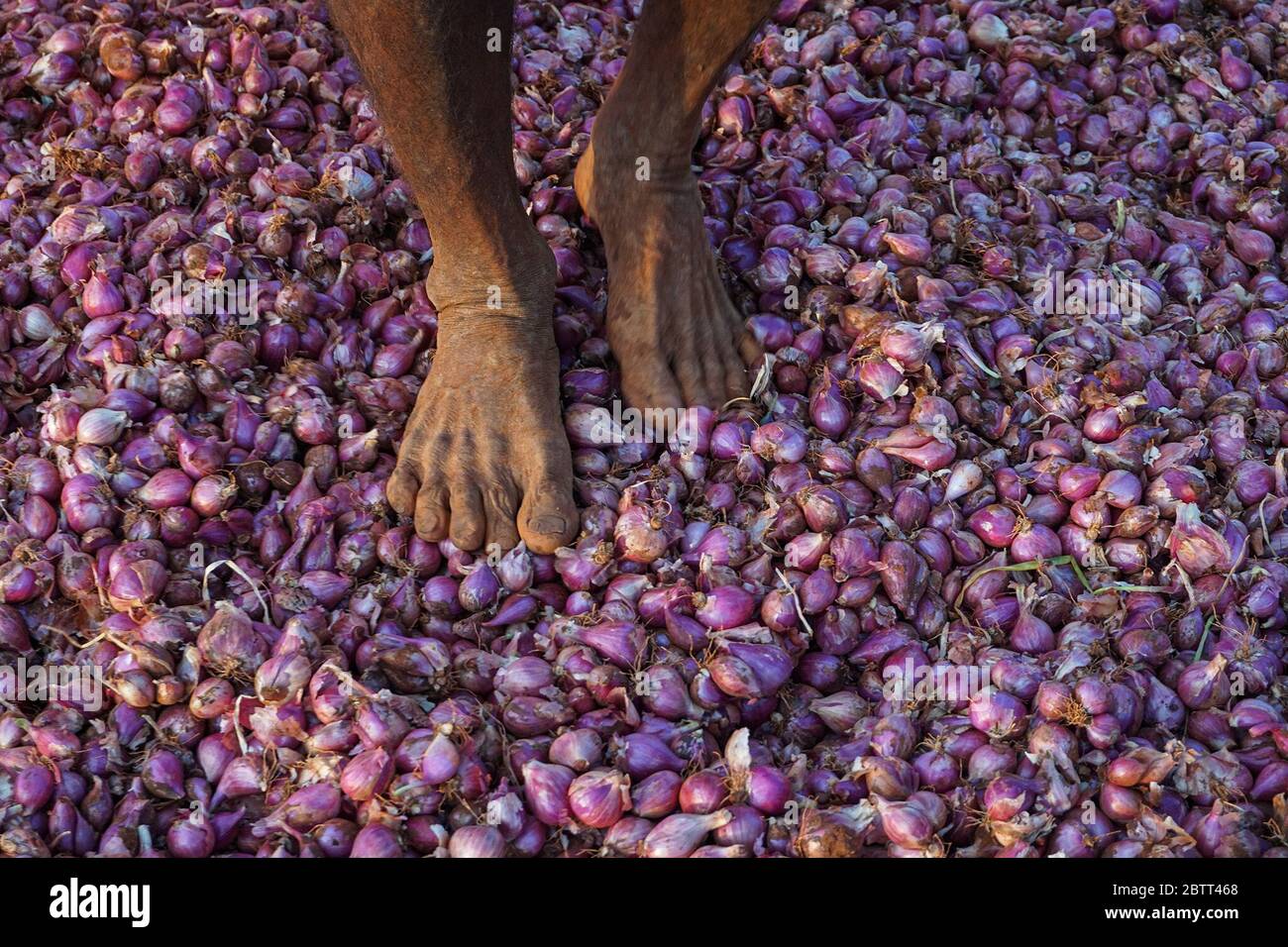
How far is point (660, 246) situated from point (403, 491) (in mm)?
604

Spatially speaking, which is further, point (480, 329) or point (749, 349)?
point (749, 349)

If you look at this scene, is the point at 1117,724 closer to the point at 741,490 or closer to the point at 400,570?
the point at 741,490

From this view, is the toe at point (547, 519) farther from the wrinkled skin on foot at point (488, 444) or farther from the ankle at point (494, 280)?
the ankle at point (494, 280)

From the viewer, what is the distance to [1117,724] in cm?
146

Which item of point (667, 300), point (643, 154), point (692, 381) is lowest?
point (692, 381)

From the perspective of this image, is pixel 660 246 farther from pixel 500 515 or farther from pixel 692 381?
pixel 500 515

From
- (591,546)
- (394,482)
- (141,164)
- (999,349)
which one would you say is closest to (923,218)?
(999,349)

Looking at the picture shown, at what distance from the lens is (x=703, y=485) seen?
70.7 inches

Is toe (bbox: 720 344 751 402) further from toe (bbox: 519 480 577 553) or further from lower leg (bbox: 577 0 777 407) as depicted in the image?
toe (bbox: 519 480 577 553)

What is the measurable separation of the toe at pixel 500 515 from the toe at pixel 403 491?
0.11 m

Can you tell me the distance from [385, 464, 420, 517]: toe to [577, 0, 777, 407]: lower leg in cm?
40

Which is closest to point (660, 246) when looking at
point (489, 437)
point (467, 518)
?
point (489, 437)

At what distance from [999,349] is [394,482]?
104cm

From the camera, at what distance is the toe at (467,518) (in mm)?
1708
